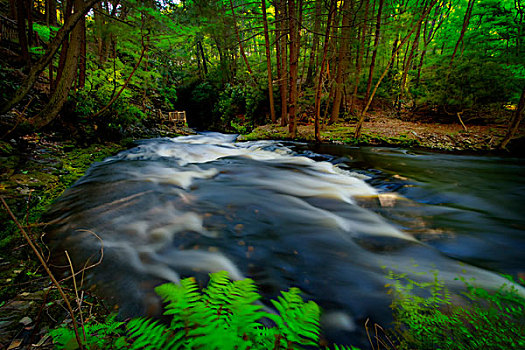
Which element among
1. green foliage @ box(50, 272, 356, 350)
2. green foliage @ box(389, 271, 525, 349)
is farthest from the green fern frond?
green foliage @ box(389, 271, 525, 349)

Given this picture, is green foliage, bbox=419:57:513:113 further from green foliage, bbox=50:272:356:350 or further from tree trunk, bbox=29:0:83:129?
tree trunk, bbox=29:0:83:129

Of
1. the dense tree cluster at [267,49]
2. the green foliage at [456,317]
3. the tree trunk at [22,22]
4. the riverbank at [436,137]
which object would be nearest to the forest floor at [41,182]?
the riverbank at [436,137]

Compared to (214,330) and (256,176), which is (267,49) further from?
(214,330)

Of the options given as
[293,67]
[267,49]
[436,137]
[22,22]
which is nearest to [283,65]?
[267,49]

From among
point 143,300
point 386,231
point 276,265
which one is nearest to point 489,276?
point 386,231

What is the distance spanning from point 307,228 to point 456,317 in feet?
6.40

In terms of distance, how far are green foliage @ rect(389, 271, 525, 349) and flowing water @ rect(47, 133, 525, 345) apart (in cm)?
13

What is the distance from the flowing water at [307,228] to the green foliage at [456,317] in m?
0.13

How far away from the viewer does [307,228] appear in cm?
342

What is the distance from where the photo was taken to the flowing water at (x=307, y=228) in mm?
2273

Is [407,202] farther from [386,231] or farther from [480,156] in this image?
[480,156]

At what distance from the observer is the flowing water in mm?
2273

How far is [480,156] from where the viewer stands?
22.7 feet

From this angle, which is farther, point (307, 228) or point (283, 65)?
point (283, 65)
